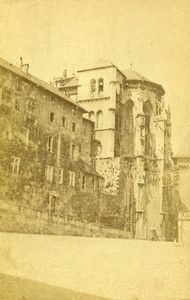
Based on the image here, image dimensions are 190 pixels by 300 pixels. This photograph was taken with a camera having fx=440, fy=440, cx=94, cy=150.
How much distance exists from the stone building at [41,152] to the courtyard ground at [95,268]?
44 centimetres

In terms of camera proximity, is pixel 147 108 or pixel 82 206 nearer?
pixel 82 206

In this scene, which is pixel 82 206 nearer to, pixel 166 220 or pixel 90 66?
pixel 166 220

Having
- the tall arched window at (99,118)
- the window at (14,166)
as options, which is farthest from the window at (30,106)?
the tall arched window at (99,118)

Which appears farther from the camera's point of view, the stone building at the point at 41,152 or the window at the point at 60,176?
the window at the point at 60,176

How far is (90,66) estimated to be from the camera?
468cm

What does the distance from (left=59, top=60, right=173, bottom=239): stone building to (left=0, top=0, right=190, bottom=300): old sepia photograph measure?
0.7 inches

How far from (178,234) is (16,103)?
2.00m

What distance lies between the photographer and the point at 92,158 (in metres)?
4.93

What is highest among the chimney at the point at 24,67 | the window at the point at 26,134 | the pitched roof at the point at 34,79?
the chimney at the point at 24,67

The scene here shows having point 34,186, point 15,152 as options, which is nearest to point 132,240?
point 34,186

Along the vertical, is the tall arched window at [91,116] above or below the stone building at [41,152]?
above

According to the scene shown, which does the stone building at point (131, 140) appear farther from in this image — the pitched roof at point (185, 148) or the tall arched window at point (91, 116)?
the pitched roof at point (185, 148)

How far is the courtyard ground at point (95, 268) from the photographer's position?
149 inches

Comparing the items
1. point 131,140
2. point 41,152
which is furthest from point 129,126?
point 41,152
